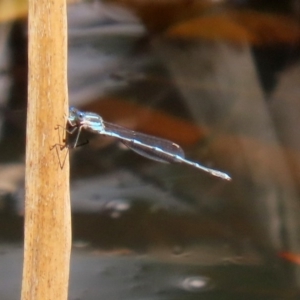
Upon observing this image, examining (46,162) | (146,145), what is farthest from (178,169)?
(46,162)

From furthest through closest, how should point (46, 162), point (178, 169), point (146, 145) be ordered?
point (178, 169) → point (146, 145) → point (46, 162)

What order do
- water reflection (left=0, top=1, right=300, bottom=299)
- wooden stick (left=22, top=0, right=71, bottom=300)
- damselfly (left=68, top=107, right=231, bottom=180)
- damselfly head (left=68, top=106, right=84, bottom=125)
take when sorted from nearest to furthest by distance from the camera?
wooden stick (left=22, top=0, right=71, bottom=300) < damselfly head (left=68, top=106, right=84, bottom=125) < damselfly (left=68, top=107, right=231, bottom=180) < water reflection (left=0, top=1, right=300, bottom=299)

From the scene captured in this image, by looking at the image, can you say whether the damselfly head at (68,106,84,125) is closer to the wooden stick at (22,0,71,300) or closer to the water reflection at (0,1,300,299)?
the wooden stick at (22,0,71,300)

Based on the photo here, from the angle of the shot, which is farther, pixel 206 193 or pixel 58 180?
pixel 206 193

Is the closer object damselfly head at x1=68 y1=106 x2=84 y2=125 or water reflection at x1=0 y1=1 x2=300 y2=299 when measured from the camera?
A: damselfly head at x1=68 y1=106 x2=84 y2=125

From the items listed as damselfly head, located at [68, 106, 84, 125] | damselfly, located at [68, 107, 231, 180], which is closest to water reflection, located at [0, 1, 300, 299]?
damselfly, located at [68, 107, 231, 180]

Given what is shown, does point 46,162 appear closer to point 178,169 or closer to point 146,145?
point 146,145

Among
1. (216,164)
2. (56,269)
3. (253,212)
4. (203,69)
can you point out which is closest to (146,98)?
(203,69)

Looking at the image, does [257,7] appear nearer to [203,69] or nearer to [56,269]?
[203,69]

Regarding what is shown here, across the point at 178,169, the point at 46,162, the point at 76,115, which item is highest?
the point at 178,169
